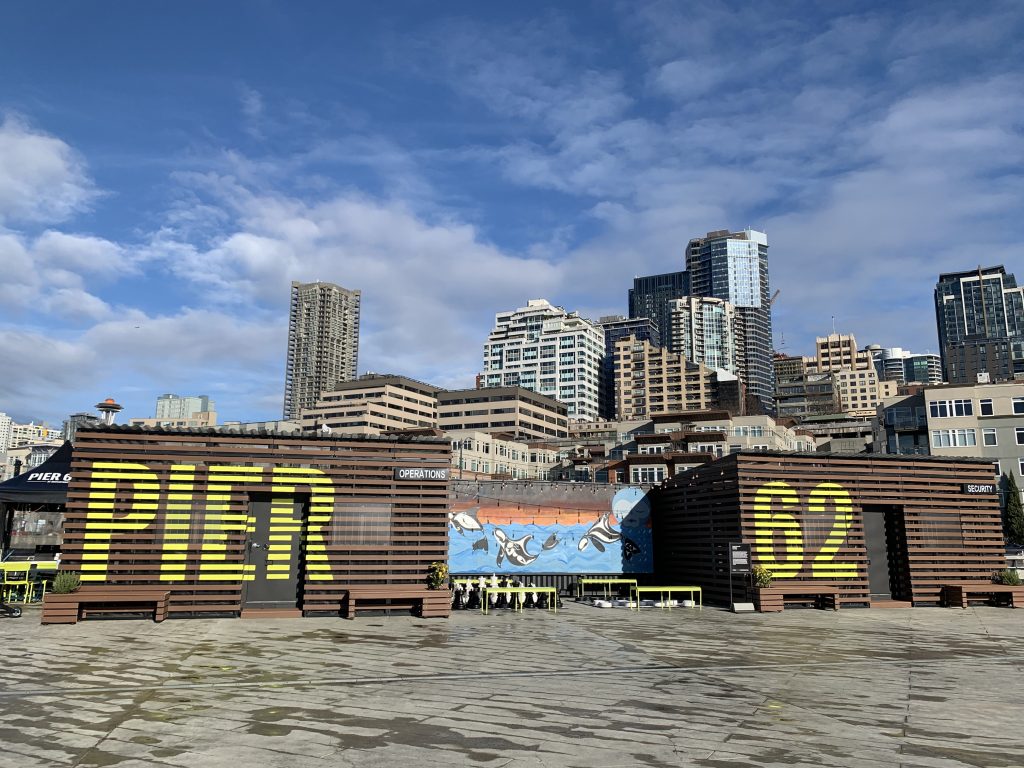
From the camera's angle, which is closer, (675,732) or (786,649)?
(675,732)

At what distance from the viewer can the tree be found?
56719 mm

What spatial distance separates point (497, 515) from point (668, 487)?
7.33m

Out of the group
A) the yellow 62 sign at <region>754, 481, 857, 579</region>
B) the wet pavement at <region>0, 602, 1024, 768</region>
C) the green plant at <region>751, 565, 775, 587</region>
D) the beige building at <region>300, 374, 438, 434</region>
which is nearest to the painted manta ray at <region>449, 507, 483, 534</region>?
the wet pavement at <region>0, 602, 1024, 768</region>

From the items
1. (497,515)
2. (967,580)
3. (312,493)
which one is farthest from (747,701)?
(967,580)

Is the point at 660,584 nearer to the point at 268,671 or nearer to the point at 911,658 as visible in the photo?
the point at 911,658

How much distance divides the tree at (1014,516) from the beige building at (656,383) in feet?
351

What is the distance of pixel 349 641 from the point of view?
16172 millimetres

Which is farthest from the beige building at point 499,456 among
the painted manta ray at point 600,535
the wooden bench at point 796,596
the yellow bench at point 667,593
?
the wooden bench at point 796,596

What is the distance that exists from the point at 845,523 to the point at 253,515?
67.0 ft

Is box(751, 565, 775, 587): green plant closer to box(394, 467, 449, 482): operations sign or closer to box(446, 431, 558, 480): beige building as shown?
box(394, 467, 449, 482): operations sign

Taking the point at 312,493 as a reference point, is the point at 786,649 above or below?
below

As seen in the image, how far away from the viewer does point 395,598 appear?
21.4 meters

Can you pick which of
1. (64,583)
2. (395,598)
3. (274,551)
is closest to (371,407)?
(274,551)

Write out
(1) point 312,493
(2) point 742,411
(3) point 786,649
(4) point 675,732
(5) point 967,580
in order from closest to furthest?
(4) point 675,732, (3) point 786,649, (1) point 312,493, (5) point 967,580, (2) point 742,411
